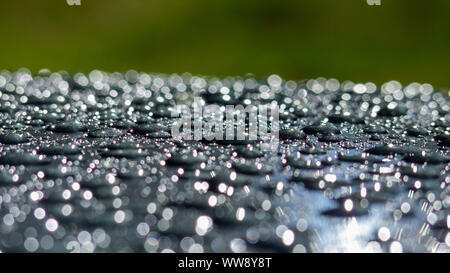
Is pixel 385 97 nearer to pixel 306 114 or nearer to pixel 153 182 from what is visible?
pixel 306 114

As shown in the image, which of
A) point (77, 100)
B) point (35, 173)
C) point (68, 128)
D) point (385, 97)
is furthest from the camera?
point (385, 97)

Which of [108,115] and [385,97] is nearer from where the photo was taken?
[108,115]

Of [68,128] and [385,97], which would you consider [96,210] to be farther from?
[385,97]

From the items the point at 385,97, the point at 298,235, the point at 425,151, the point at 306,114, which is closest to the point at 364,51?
the point at 385,97

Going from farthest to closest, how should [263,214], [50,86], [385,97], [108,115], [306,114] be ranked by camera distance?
[50,86], [385,97], [306,114], [108,115], [263,214]
